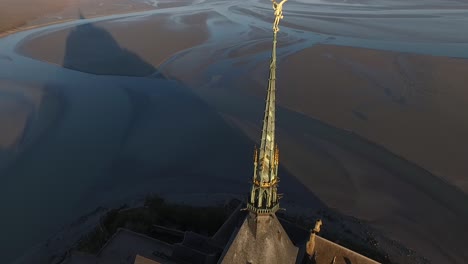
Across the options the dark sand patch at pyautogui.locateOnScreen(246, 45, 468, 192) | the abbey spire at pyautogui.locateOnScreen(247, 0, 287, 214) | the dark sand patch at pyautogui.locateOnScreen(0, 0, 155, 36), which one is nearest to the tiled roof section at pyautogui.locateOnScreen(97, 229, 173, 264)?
the abbey spire at pyautogui.locateOnScreen(247, 0, 287, 214)

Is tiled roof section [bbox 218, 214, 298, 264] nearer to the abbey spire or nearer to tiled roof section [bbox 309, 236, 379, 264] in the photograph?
the abbey spire

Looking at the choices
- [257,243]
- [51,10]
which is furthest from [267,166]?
[51,10]

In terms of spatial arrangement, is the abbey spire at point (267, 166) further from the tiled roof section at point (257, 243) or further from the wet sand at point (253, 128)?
the wet sand at point (253, 128)

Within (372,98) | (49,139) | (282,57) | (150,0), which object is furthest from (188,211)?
(150,0)

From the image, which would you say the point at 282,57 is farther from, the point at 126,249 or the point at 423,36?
the point at 126,249

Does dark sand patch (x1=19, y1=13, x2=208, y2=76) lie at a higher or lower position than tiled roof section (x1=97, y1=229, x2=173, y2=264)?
higher

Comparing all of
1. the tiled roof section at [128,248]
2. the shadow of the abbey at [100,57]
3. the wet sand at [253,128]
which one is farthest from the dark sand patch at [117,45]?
the tiled roof section at [128,248]
